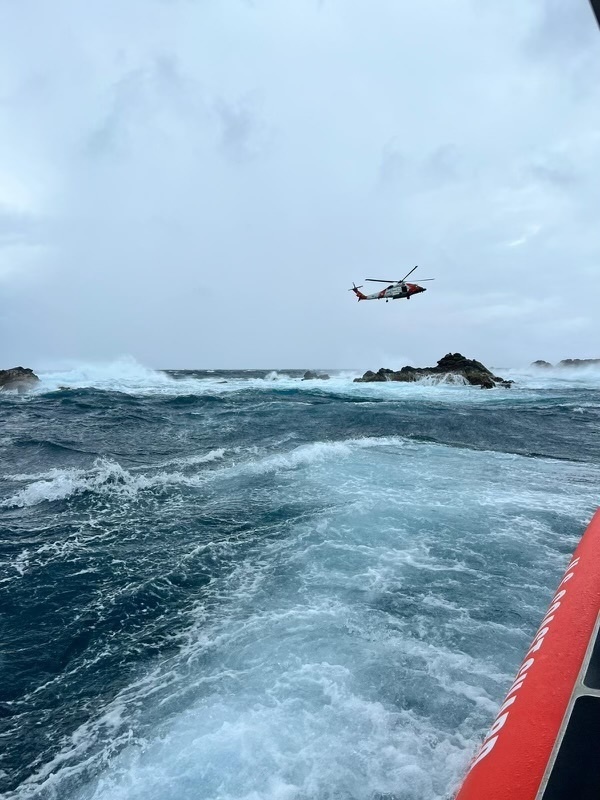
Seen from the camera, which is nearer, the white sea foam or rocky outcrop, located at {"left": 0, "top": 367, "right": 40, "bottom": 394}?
the white sea foam

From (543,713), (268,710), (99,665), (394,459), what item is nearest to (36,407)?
(394,459)

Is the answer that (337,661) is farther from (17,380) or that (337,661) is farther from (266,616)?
(17,380)

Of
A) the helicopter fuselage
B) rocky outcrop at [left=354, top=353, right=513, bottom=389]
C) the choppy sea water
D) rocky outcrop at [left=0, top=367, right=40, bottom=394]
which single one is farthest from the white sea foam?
rocky outcrop at [left=354, top=353, right=513, bottom=389]

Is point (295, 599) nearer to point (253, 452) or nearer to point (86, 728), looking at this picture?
point (86, 728)

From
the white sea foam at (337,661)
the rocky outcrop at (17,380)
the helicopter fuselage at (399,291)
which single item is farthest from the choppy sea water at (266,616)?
the rocky outcrop at (17,380)

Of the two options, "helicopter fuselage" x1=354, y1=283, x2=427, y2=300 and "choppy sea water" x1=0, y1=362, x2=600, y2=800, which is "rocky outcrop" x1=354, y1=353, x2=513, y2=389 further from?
"choppy sea water" x1=0, y1=362, x2=600, y2=800

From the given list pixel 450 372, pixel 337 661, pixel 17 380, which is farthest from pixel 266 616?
pixel 450 372

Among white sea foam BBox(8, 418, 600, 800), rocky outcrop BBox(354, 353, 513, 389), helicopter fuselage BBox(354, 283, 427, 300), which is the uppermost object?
helicopter fuselage BBox(354, 283, 427, 300)
